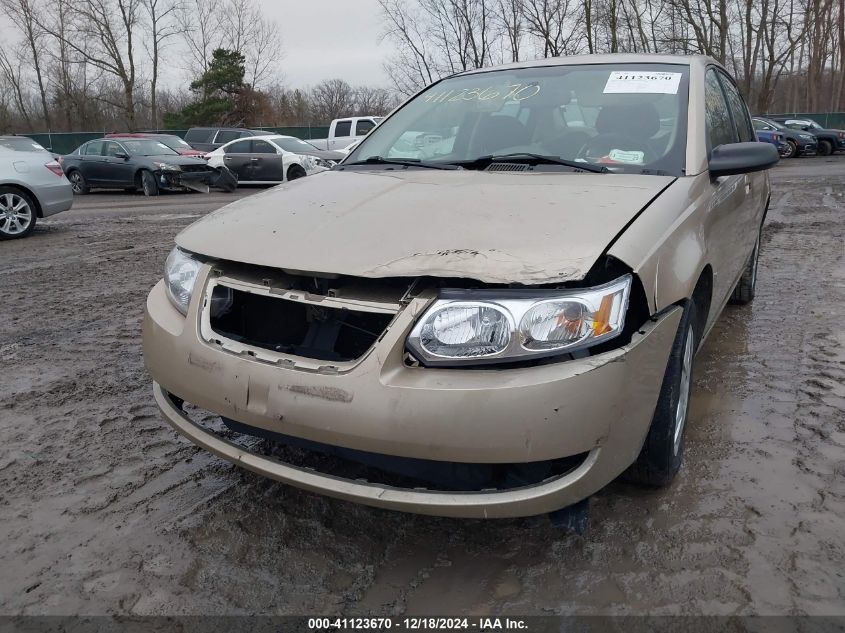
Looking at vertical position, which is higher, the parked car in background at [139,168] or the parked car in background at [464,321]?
the parked car in background at [139,168]

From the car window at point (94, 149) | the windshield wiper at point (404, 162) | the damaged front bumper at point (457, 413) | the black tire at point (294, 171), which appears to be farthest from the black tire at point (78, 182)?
the damaged front bumper at point (457, 413)

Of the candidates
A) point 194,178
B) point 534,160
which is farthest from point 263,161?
point 534,160

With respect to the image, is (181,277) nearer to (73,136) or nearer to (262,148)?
(262,148)

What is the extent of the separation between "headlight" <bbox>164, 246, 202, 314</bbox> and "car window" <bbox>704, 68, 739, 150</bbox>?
2235 mm

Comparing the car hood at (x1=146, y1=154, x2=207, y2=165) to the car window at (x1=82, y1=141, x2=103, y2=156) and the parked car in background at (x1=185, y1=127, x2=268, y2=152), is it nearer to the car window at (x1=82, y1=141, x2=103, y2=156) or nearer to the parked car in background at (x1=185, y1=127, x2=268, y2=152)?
the car window at (x1=82, y1=141, x2=103, y2=156)

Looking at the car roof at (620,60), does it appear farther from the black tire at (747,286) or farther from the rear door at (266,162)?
the rear door at (266,162)

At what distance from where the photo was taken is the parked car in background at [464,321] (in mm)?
1837

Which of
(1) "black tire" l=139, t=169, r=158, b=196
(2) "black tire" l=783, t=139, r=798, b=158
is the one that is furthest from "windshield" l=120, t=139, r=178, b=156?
(2) "black tire" l=783, t=139, r=798, b=158

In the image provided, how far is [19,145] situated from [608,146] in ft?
30.2

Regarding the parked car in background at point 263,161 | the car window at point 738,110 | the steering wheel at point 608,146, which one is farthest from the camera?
the parked car in background at point 263,161

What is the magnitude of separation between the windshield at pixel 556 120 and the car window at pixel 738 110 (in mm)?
978

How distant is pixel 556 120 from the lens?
3.12 m

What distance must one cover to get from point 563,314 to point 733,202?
6.21 ft

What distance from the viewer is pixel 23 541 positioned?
236 cm
